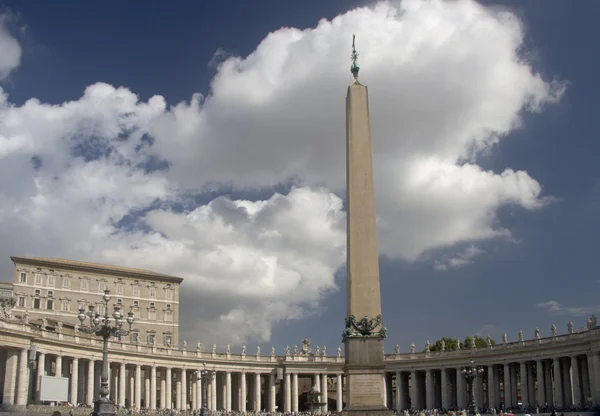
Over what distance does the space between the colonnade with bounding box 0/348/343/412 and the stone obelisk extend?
118 feet

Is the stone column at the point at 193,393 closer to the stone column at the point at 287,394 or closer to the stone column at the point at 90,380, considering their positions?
the stone column at the point at 287,394

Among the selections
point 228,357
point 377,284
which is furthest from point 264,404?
point 377,284

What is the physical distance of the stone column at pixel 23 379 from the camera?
5450 centimetres

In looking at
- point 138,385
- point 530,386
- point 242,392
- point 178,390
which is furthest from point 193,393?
point 530,386

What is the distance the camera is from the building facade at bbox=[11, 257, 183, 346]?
3103 inches

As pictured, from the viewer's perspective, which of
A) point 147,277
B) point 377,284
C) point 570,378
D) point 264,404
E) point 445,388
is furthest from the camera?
point 264,404

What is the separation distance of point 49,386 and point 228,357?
29.8 metres

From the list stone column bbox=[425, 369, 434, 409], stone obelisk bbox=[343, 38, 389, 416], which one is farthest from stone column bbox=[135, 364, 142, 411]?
stone obelisk bbox=[343, 38, 389, 416]

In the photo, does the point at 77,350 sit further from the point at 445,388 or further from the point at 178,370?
the point at 445,388

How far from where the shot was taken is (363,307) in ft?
91.4

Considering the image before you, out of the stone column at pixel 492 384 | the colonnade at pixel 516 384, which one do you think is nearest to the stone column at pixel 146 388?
the colonnade at pixel 516 384

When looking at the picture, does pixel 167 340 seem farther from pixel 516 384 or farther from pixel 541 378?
pixel 541 378

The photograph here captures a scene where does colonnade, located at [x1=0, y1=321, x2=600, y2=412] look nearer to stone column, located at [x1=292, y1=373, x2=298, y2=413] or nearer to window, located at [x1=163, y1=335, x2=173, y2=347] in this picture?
stone column, located at [x1=292, y1=373, x2=298, y2=413]

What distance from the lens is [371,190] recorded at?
29.3 m
